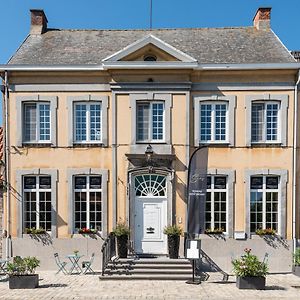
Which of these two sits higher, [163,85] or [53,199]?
[163,85]

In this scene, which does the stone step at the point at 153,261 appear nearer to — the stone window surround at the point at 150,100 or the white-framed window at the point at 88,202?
the white-framed window at the point at 88,202

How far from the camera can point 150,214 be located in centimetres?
1446

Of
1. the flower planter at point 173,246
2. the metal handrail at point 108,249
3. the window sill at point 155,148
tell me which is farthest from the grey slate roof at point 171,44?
the flower planter at point 173,246

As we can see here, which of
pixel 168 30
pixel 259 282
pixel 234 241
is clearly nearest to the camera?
pixel 259 282

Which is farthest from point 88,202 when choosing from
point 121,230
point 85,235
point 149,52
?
point 149,52

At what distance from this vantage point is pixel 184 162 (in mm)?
14227

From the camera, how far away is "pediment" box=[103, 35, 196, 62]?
45.8 feet

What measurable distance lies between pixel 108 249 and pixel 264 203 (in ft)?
19.5

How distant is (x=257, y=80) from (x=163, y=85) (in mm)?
3508

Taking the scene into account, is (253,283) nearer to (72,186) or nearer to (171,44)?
(72,186)

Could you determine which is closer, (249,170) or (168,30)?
(249,170)

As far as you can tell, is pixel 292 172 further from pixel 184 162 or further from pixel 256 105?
pixel 184 162

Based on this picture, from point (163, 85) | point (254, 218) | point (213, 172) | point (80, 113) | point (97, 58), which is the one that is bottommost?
point (254, 218)

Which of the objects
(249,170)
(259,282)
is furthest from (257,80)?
(259,282)
